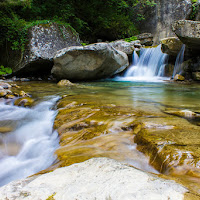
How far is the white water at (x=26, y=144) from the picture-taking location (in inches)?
77.4

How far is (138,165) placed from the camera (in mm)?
1513

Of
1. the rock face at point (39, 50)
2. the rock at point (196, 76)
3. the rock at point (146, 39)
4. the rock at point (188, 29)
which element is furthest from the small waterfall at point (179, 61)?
the rock at point (146, 39)

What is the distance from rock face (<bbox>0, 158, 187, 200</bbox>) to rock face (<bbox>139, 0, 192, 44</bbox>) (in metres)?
18.0

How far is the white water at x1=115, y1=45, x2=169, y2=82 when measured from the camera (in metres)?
11.0

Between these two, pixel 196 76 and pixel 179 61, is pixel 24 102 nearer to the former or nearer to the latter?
pixel 196 76

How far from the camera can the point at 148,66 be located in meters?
11.7

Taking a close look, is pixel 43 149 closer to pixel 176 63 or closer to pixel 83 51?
pixel 83 51

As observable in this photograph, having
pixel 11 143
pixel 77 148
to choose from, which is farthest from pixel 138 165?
pixel 11 143

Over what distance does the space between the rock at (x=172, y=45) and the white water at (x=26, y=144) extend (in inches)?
332

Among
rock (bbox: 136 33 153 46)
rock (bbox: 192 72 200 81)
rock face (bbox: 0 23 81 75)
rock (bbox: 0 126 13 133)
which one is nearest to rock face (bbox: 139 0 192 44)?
rock (bbox: 136 33 153 46)

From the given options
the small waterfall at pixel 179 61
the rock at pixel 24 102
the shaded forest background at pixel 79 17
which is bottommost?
the rock at pixel 24 102

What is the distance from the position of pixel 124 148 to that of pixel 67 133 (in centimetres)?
89

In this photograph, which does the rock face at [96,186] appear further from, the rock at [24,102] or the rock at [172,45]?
the rock at [172,45]

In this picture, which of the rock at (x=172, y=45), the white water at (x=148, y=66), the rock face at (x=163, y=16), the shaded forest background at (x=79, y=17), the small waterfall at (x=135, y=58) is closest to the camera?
the rock at (x=172, y=45)
